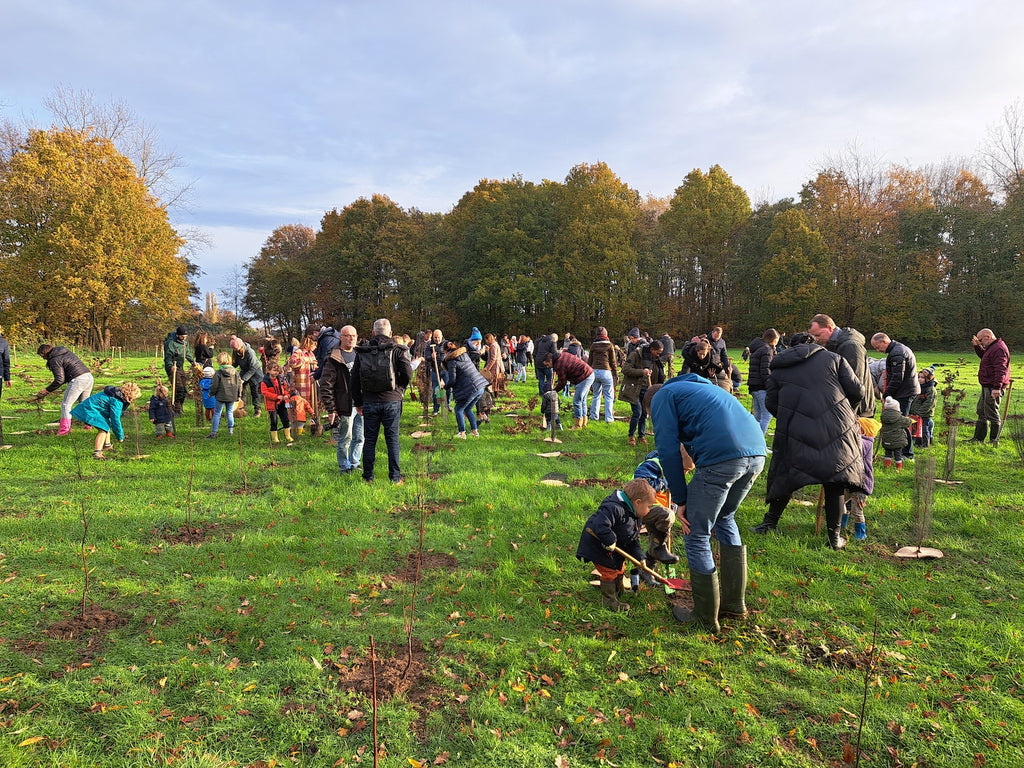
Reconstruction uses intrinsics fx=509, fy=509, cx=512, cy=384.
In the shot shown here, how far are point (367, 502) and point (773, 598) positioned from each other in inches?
177

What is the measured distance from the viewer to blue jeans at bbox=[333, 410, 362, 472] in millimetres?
7520

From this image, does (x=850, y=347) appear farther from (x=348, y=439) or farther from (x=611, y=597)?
(x=348, y=439)

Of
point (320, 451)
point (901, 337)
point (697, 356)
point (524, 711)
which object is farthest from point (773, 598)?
point (901, 337)

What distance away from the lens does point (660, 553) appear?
4.30 m

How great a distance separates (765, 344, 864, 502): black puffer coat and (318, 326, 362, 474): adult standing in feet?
18.0

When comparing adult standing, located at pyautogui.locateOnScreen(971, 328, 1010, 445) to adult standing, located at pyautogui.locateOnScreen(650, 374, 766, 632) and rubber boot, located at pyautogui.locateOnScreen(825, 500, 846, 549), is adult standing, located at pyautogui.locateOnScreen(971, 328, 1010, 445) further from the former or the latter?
adult standing, located at pyautogui.locateOnScreen(650, 374, 766, 632)

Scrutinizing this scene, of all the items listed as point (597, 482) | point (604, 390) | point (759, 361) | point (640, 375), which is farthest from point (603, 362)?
point (597, 482)

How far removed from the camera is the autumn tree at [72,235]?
1004 inches

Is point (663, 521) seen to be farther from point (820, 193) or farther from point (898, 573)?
point (820, 193)

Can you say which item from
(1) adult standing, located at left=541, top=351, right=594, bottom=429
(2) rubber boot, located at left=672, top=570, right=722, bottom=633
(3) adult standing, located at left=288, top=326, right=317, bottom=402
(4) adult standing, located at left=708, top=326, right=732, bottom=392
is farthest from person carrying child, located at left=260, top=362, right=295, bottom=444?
(2) rubber boot, located at left=672, top=570, right=722, bottom=633

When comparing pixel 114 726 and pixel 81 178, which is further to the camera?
pixel 81 178

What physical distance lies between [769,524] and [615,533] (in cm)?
251

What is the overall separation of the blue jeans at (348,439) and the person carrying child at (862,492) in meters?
6.19

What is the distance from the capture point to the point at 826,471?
4.67 meters
